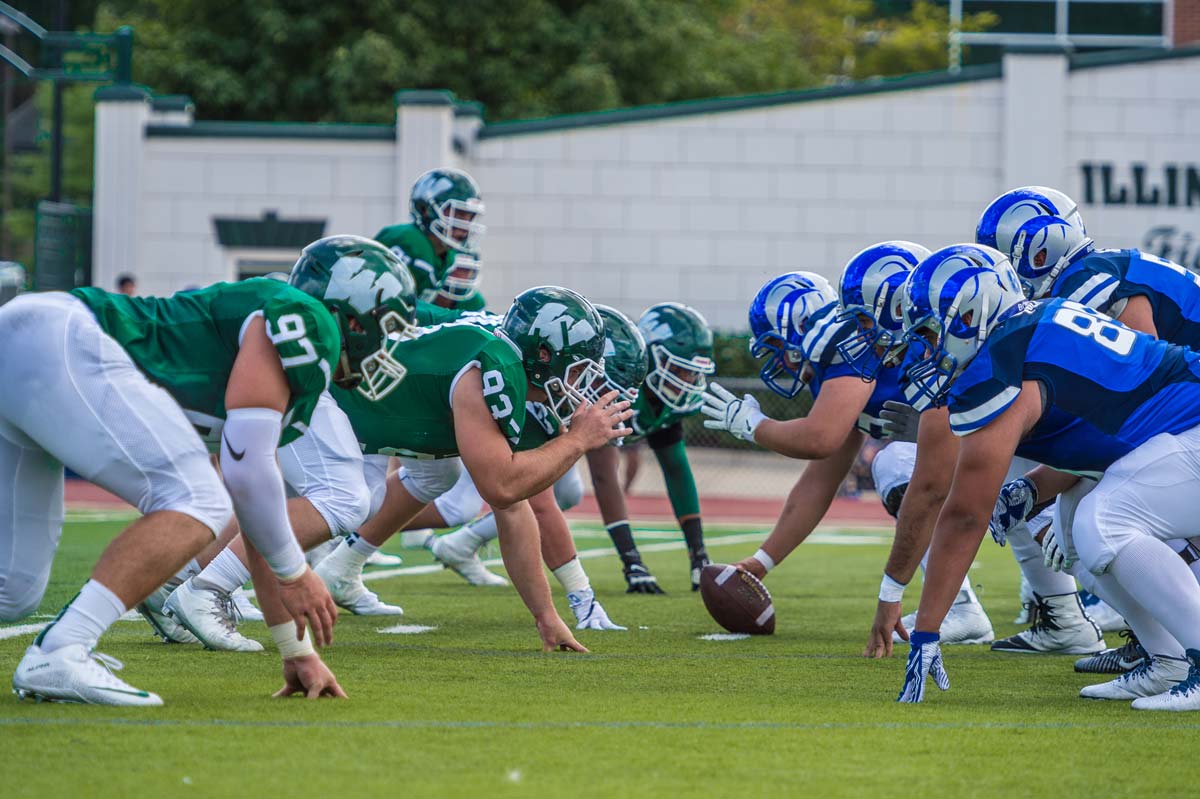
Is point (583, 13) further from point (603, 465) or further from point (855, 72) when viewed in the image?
point (603, 465)

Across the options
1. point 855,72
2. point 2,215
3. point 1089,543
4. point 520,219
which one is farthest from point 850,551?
point 2,215

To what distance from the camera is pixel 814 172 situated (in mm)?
19766

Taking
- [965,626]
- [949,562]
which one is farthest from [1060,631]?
[949,562]

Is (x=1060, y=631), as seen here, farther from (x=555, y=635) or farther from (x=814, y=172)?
(x=814, y=172)

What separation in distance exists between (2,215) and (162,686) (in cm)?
5005

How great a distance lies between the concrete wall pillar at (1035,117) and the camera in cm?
1961

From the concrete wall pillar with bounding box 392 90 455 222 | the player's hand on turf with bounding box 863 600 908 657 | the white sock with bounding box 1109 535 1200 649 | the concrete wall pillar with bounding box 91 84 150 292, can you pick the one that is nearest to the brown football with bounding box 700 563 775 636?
the player's hand on turf with bounding box 863 600 908 657

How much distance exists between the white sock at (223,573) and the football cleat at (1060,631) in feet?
9.99

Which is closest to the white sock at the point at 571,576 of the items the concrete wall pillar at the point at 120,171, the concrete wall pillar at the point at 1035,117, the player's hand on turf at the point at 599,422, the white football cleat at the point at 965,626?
the player's hand on turf at the point at 599,422

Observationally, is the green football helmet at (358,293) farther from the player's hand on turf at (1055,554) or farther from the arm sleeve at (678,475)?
the arm sleeve at (678,475)

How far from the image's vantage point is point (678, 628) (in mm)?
7086

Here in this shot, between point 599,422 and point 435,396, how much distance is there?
72cm

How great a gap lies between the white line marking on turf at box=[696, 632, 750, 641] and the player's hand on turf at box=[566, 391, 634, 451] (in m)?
1.42

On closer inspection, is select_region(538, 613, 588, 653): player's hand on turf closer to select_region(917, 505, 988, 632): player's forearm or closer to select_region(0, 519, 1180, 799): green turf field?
select_region(0, 519, 1180, 799): green turf field
